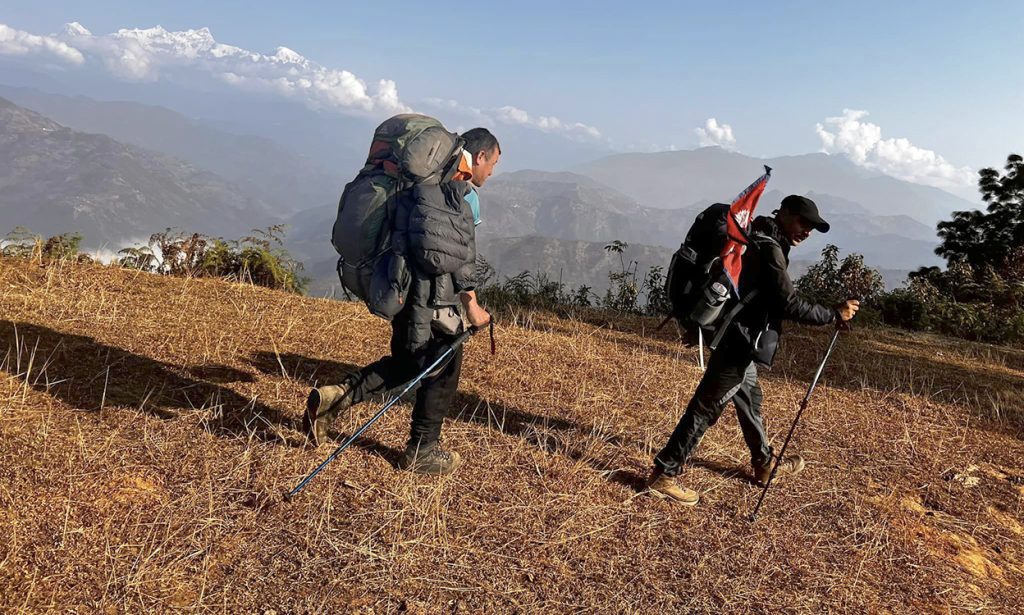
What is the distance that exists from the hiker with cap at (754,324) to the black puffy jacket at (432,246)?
1683mm

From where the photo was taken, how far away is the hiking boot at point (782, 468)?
13.5 feet

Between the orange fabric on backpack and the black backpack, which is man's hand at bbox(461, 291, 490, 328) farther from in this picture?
the black backpack

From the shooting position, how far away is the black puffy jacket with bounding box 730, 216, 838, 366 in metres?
3.46

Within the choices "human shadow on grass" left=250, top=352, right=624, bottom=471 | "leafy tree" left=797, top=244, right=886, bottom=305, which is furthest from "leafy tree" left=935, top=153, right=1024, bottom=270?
"human shadow on grass" left=250, top=352, right=624, bottom=471

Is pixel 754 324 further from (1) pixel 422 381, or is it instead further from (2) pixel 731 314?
(1) pixel 422 381

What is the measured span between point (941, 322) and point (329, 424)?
10442 mm

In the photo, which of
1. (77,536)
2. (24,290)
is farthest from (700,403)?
(24,290)

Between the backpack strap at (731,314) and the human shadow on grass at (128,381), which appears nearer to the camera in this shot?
the backpack strap at (731,314)

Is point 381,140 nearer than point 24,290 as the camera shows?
Yes

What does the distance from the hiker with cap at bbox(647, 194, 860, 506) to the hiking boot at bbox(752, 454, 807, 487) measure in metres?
0.35

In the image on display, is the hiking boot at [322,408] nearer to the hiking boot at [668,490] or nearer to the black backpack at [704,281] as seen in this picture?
the hiking boot at [668,490]

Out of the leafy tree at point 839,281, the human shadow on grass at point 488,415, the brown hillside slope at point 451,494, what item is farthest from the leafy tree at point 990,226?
the human shadow on grass at point 488,415

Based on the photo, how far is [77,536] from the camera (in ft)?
9.23

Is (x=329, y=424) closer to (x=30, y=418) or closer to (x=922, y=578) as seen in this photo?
(x=30, y=418)
